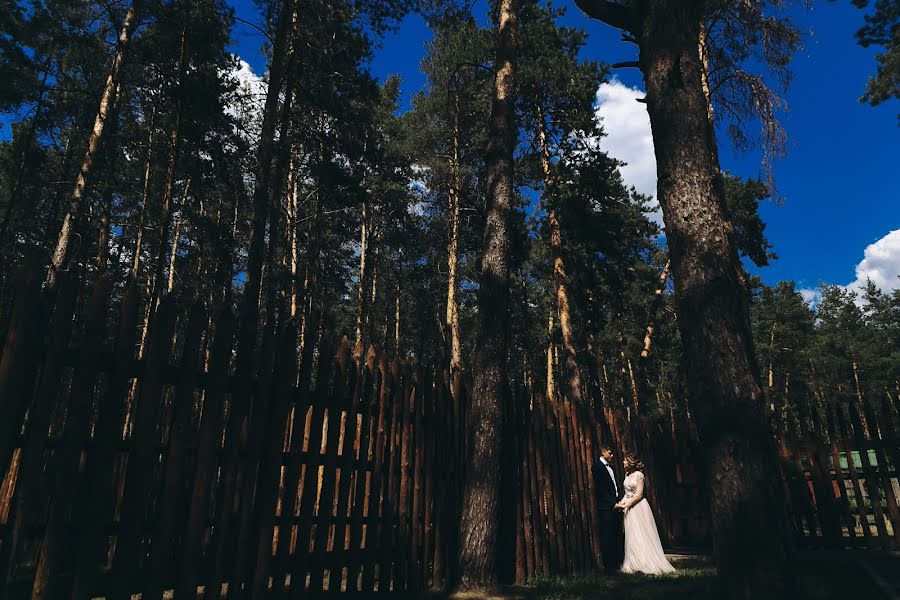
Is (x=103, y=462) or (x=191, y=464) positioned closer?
(x=103, y=462)

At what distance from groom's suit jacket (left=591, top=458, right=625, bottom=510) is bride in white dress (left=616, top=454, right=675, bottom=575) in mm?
124

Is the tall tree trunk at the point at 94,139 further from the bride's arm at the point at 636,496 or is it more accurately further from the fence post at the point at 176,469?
the bride's arm at the point at 636,496

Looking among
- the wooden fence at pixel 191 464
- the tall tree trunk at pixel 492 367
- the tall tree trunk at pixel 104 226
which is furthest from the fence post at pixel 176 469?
the tall tree trunk at pixel 104 226

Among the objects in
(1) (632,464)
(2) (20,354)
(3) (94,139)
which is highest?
(3) (94,139)

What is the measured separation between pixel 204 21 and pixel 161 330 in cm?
Answer: 1240

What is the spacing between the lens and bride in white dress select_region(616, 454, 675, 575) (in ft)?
22.5

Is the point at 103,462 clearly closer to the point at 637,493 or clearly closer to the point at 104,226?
the point at 637,493

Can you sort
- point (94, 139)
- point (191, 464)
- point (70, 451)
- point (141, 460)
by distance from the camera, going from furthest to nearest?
point (94, 139)
point (191, 464)
point (141, 460)
point (70, 451)

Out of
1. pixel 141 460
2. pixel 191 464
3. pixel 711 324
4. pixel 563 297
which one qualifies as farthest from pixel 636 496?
pixel 563 297

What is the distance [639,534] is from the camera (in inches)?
279

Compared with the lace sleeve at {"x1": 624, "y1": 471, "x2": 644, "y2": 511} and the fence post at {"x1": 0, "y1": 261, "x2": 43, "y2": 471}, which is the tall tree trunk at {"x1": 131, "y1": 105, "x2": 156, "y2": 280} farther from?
the fence post at {"x1": 0, "y1": 261, "x2": 43, "y2": 471}

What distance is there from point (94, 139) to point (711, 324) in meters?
11.9

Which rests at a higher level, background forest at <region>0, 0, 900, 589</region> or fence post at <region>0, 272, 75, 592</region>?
background forest at <region>0, 0, 900, 589</region>

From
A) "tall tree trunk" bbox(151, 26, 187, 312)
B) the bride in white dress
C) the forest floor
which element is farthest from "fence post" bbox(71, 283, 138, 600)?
"tall tree trunk" bbox(151, 26, 187, 312)
